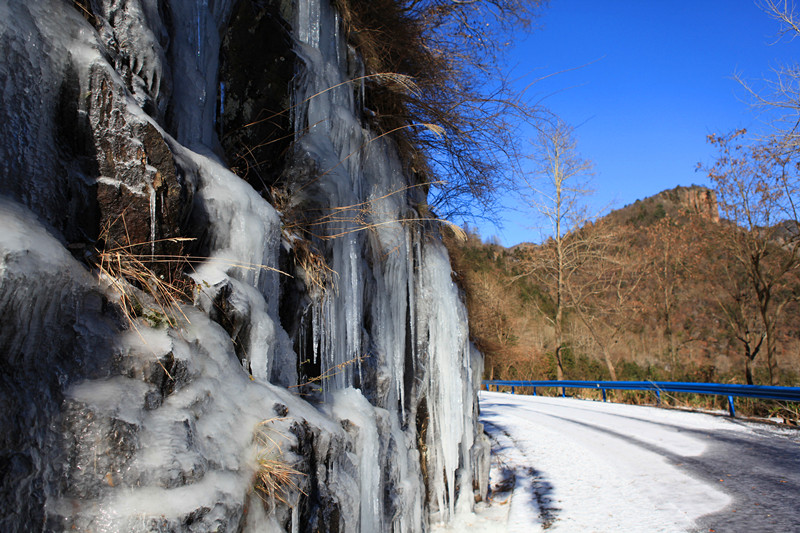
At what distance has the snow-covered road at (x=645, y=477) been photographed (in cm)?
438

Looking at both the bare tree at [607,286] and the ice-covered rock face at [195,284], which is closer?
the ice-covered rock face at [195,284]

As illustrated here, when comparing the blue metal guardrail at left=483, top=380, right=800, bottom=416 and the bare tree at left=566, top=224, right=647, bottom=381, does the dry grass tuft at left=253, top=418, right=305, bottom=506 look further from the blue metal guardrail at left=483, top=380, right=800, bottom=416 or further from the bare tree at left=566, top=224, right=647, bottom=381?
the bare tree at left=566, top=224, right=647, bottom=381

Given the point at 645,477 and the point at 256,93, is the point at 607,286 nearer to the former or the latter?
the point at 645,477

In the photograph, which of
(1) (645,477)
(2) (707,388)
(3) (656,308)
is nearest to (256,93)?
(1) (645,477)

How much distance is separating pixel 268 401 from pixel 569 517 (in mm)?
A: 3687

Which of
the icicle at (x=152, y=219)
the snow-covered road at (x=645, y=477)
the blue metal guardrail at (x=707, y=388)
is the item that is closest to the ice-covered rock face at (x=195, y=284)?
the icicle at (x=152, y=219)

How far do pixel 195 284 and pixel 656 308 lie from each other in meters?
19.8

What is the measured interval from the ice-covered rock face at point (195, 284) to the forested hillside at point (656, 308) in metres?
7.51

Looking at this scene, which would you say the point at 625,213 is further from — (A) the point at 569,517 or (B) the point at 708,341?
(A) the point at 569,517

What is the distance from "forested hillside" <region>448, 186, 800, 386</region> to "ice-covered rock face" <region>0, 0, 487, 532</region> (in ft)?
24.7

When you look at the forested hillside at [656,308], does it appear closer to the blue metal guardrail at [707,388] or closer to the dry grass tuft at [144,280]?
the blue metal guardrail at [707,388]

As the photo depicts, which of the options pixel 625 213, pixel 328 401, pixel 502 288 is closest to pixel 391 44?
pixel 328 401

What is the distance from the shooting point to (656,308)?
19047mm

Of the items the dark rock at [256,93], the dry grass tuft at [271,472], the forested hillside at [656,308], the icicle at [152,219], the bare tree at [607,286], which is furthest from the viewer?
the bare tree at [607,286]
